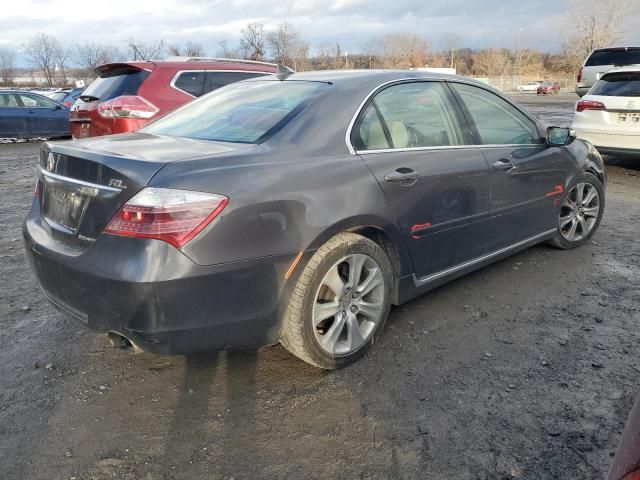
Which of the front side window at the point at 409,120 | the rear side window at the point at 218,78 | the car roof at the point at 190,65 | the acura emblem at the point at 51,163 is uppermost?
the car roof at the point at 190,65

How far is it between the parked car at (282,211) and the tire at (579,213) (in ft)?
2.98

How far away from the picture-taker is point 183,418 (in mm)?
2484

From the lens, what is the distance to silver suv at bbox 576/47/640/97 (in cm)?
1545

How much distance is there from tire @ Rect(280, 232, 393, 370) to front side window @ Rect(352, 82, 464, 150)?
613 mm

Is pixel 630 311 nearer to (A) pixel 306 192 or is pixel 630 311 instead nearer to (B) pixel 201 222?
(A) pixel 306 192

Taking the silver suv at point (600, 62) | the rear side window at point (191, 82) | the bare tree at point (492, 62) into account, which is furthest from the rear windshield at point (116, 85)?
the bare tree at point (492, 62)

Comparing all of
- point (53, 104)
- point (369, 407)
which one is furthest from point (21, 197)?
point (53, 104)

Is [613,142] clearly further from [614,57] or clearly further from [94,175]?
[614,57]

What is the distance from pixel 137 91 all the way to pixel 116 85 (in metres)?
0.46

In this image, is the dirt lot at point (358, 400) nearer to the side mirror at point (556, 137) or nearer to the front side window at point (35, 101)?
the side mirror at point (556, 137)

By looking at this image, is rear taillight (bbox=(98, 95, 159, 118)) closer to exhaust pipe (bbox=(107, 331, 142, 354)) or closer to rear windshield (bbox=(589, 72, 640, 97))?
exhaust pipe (bbox=(107, 331, 142, 354))

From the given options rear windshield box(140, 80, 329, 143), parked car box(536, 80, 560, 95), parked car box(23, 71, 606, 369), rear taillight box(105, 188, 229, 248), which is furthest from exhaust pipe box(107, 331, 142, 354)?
parked car box(536, 80, 560, 95)

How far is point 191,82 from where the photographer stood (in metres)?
7.05

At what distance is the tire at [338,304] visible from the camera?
2604 millimetres
